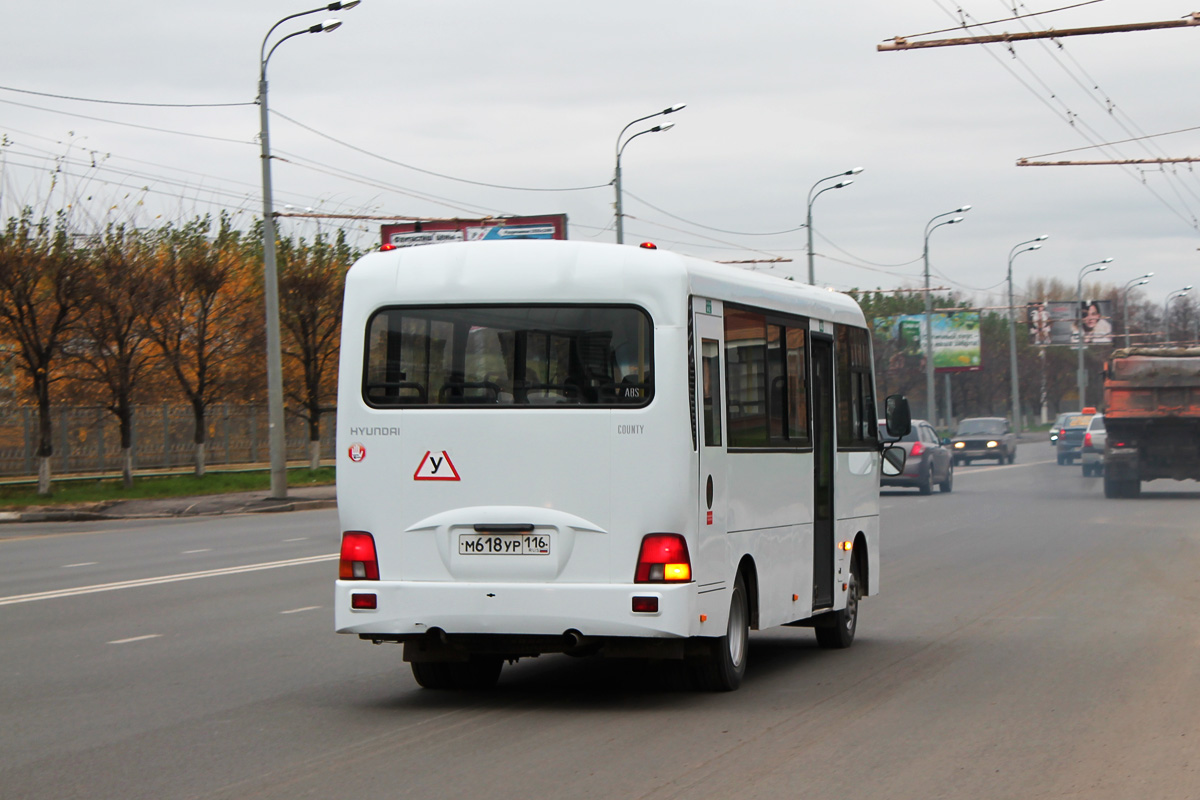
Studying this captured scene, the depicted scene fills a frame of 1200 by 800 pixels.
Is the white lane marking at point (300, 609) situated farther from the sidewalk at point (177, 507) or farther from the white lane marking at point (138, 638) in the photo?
the sidewalk at point (177, 507)

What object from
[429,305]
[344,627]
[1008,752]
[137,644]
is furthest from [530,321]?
[137,644]

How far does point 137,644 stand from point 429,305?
435cm

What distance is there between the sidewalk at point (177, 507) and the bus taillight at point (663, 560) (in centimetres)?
2343

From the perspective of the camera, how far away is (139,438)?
3919 centimetres

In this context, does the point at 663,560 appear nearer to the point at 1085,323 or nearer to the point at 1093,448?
the point at 1093,448

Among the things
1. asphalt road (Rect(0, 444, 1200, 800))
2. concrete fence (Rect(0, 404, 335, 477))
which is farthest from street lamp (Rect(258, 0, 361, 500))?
asphalt road (Rect(0, 444, 1200, 800))

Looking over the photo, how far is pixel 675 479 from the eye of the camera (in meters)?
7.95

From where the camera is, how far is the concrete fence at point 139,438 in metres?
35.0

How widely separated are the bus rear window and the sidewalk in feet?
73.9

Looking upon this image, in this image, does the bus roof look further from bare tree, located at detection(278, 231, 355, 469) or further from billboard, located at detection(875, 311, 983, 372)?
billboard, located at detection(875, 311, 983, 372)

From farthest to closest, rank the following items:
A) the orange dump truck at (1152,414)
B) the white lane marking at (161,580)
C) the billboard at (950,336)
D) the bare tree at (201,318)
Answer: the billboard at (950,336) < the bare tree at (201,318) < the orange dump truck at (1152,414) < the white lane marking at (161,580)

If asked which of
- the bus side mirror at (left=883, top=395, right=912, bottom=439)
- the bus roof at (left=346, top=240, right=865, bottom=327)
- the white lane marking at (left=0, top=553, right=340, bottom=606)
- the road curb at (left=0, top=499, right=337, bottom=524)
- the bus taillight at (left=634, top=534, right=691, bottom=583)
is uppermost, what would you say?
the bus roof at (left=346, top=240, right=865, bottom=327)

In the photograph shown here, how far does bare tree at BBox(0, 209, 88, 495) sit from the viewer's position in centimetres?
3362

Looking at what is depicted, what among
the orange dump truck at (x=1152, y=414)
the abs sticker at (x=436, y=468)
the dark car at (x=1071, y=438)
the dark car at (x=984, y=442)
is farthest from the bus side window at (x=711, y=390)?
the dark car at (x=984, y=442)
